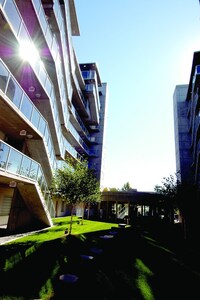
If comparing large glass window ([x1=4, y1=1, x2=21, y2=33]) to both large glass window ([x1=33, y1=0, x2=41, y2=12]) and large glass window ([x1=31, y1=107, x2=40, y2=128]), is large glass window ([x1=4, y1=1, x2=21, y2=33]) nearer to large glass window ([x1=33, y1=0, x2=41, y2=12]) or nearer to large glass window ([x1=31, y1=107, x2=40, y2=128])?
large glass window ([x1=33, y1=0, x2=41, y2=12])

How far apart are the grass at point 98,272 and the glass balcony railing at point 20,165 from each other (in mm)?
4236

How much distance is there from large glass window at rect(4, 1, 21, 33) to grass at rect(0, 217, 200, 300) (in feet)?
41.8

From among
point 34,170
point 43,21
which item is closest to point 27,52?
point 43,21

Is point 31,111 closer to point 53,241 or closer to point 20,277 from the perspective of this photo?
point 53,241

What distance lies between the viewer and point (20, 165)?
12172 mm

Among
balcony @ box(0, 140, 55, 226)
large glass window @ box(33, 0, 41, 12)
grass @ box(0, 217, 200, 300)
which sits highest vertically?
large glass window @ box(33, 0, 41, 12)

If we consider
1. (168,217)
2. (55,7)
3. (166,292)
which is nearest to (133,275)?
(166,292)

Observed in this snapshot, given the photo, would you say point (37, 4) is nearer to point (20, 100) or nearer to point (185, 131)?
point (20, 100)

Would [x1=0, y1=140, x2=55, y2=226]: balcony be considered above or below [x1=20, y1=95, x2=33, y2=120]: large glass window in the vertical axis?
below

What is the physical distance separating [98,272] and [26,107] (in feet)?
34.7

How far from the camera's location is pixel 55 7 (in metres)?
19.9

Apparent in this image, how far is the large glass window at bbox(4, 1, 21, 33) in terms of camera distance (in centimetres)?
1066

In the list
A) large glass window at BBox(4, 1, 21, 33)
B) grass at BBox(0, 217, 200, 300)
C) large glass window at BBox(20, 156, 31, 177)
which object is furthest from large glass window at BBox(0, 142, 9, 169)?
large glass window at BBox(4, 1, 21, 33)

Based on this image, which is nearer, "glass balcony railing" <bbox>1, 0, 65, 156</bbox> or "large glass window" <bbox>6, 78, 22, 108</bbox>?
"large glass window" <bbox>6, 78, 22, 108</bbox>
